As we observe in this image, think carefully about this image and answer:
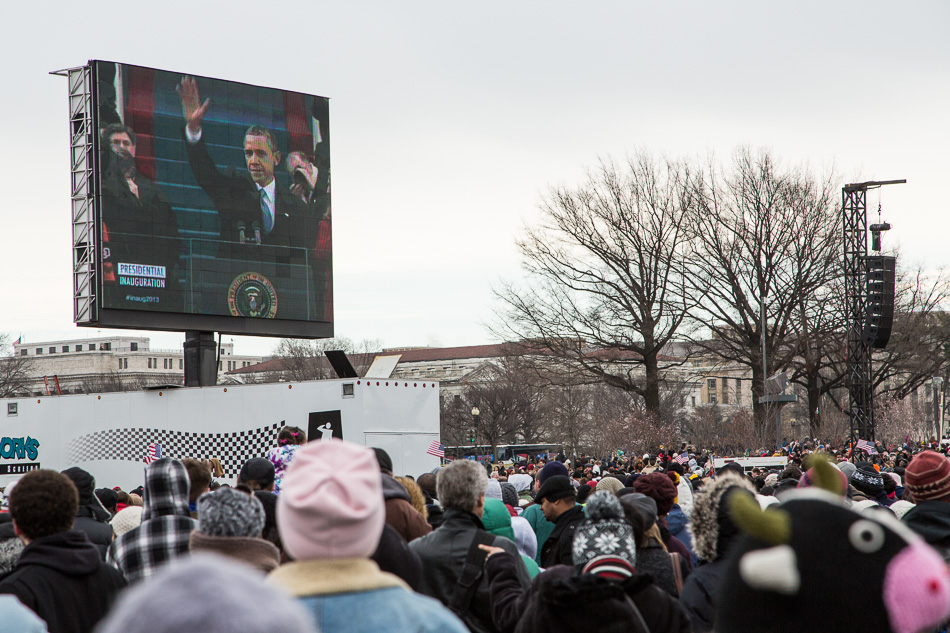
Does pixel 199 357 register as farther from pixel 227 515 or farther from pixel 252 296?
pixel 227 515

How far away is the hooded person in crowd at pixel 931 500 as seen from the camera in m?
4.85

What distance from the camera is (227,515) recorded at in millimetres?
4164

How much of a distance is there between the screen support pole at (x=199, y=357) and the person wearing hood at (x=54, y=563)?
717 inches

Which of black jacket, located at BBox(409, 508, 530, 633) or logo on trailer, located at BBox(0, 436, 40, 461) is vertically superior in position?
black jacket, located at BBox(409, 508, 530, 633)

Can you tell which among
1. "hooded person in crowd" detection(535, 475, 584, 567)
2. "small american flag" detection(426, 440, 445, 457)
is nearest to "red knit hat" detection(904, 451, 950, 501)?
"hooded person in crowd" detection(535, 475, 584, 567)

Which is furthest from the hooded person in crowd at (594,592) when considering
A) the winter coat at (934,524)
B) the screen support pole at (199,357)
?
the screen support pole at (199,357)

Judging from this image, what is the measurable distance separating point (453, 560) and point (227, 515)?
1.28 m

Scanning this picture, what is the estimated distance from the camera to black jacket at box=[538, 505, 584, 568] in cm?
648

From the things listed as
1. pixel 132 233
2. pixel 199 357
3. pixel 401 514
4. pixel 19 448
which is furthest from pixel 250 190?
pixel 401 514

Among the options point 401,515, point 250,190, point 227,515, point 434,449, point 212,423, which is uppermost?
point 250,190

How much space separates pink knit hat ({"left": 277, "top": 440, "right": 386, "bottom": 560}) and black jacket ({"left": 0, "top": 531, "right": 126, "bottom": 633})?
2.16 meters

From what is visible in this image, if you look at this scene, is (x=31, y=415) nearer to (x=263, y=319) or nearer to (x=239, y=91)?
(x=263, y=319)

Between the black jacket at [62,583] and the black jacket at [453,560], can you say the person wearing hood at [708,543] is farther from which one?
the black jacket at [62,583]

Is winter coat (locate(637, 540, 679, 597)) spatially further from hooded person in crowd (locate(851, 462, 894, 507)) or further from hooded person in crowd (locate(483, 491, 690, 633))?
hooded person in crowd (locate(851, 462, 894, 507))
